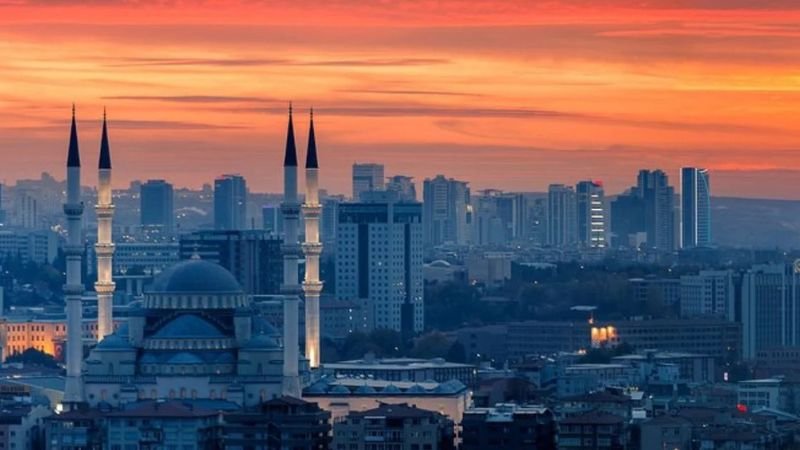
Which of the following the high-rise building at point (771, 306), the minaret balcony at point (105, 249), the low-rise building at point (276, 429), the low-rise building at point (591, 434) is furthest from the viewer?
the high-rise building at point (771, 306)

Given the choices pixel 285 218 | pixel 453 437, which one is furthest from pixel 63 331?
pixel 453 437

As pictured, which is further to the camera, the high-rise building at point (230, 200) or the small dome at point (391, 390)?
the high-rise building at point (230, 200)

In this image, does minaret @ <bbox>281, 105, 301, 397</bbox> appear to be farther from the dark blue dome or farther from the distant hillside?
the distant hillside

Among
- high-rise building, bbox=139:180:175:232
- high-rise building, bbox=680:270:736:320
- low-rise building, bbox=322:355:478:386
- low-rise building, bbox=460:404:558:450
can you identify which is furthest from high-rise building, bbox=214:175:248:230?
low-rise building, bbox=460:404:558:450

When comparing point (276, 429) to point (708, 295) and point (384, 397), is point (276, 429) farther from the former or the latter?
point (708, 295)

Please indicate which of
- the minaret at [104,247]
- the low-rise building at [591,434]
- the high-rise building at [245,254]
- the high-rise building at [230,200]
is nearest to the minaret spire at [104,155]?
the minaret at [104,247]

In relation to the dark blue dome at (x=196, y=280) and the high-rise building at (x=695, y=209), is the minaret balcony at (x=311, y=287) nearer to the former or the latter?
the dark blue dome at (x=196, y=280)

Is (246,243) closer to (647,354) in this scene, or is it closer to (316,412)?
(647,354)
